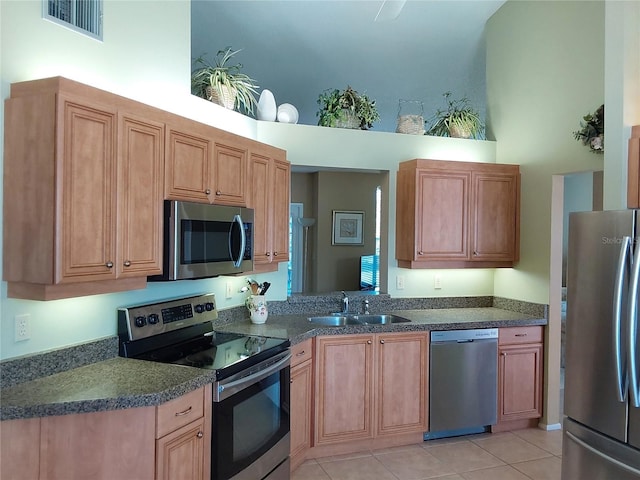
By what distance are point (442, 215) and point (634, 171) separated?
1548 mm

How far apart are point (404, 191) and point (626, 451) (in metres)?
2.46

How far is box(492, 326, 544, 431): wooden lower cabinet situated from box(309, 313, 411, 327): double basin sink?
2.85 ft

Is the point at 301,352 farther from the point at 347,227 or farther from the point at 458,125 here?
the point at 347,227

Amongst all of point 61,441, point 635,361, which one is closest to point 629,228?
point 635,361

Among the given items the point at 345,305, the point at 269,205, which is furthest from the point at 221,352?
the point at 345,305

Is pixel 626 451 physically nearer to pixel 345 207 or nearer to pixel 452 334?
pixel 452 334

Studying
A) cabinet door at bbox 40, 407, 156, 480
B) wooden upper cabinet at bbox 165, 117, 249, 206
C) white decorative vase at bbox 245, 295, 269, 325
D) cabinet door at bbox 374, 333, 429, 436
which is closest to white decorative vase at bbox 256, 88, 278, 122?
wooden upper cabinet at bbox 165, 117, 249, 206

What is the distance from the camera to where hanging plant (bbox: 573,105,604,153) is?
11.5 ft

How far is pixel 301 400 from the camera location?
10.8 ft

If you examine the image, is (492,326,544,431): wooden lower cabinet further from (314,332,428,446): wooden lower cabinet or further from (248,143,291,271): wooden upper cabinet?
(248,143,291,271): wooden upper cabinet

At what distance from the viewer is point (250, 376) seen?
2.57 metres

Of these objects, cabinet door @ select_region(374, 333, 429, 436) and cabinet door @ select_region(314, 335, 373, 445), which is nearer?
cabinet door @ select_region(314, 335, 373, 445)

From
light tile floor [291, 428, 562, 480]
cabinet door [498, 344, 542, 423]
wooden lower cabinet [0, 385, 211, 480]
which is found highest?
→ wooden lower cabinet [0, 385, 211, 480]

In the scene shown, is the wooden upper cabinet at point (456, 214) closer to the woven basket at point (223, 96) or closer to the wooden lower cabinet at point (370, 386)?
the wooden lower cabinet at point (370, 386)
